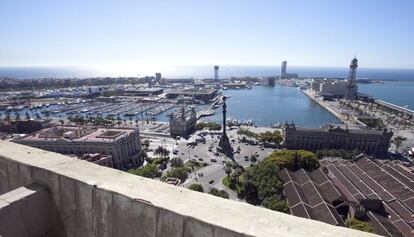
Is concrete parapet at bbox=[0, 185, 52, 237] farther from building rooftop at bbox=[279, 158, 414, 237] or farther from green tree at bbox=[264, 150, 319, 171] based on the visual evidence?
Result: green tree at bbox=[264, 150, 319, 171]

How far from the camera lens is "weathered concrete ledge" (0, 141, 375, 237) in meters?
1.54

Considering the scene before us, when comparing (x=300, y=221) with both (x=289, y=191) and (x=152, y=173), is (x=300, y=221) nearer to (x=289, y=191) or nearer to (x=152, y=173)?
(x=289, y=191)

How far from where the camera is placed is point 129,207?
1860mm

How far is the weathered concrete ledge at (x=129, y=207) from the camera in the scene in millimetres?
1536

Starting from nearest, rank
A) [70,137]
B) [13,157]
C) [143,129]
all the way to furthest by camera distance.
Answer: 1. [13,157]
2. [70,137]
3. [143,129]

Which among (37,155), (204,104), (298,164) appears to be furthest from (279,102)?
(37,155)

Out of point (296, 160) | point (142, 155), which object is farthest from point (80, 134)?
point (296, 160)

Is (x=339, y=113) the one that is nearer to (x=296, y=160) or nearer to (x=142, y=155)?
(x=296, y=160)

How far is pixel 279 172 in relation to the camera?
71.7 ft

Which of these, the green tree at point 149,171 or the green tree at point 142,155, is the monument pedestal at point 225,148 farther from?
the green tree at point 149,171

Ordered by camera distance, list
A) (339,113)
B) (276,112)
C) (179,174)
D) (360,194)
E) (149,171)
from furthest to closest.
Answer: (276,112) → (339,113) → (149,171) → (179,174) → (360,194)

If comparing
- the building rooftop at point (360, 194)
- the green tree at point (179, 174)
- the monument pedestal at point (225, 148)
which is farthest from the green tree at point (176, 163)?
the building rooftop at point (360, 194)

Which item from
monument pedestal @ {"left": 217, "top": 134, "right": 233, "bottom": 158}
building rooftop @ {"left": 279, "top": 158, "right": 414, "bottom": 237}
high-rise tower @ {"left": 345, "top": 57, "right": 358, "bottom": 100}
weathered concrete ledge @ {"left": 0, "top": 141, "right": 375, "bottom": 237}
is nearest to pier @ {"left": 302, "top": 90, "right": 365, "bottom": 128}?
high-rise tower @ {"left": 345, "top": 57, "right": 358, "bottom": 100}

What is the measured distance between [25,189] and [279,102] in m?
74.2
